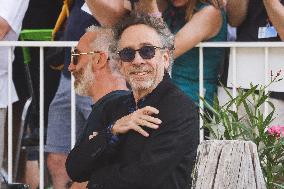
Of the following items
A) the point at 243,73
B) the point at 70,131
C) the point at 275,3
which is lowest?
the point at 70,131

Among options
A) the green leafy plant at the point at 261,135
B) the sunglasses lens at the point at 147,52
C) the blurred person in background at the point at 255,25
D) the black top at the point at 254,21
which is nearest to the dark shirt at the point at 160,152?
the sunglasses lens at the point at 147,52

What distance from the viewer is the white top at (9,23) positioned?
553 cm

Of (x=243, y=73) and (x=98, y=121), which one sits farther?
(x=243, y=73)

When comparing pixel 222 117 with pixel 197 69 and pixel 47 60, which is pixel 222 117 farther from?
pixel 47 60

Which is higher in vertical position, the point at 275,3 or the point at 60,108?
the point at 275,3

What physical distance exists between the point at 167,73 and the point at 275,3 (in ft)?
4.51

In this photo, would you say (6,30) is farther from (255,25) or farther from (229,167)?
(229,167)

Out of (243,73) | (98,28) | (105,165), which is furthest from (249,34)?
(105,165)

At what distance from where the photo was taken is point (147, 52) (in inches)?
162

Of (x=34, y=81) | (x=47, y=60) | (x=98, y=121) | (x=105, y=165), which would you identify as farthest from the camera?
(x=34, y=81)

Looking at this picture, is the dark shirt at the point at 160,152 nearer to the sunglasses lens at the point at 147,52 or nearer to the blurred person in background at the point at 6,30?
the sunglasses lens at the point at 147,52

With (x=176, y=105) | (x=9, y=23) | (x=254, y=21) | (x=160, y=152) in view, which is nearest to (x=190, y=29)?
(x=254, y=21)

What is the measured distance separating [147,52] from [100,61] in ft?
2.89

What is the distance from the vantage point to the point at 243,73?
5.52 m
